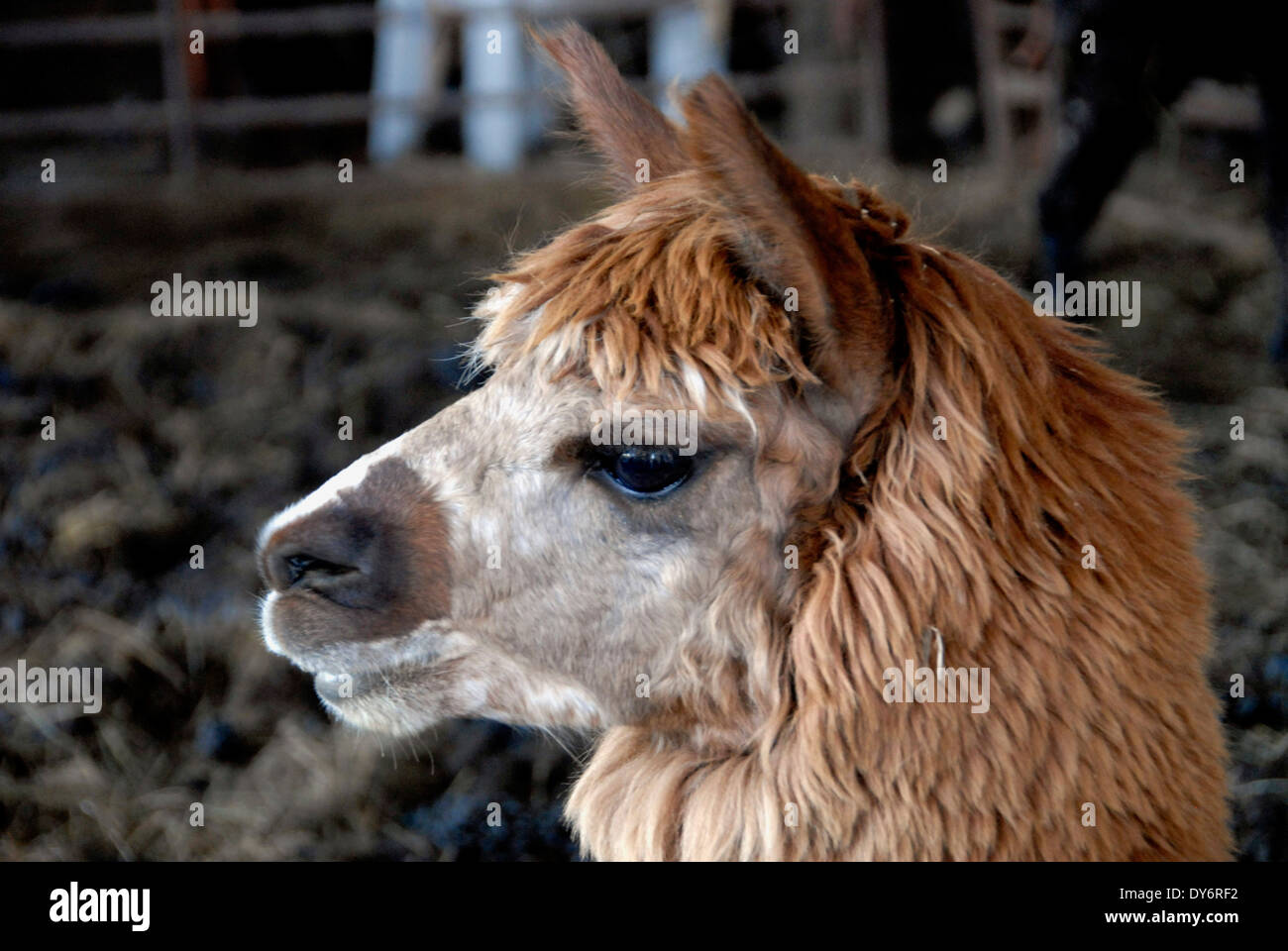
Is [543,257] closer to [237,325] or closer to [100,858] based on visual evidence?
[100,858]

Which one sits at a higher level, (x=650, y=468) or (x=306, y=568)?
(x=650, y=468)

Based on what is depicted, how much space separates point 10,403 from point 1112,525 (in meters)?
4.41

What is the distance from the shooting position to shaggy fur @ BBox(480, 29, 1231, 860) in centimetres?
173

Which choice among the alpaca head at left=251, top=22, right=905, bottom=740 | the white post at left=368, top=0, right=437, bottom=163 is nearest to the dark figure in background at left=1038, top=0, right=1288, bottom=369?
the alpaca head at left=251, top=22, right=905, bottom=740

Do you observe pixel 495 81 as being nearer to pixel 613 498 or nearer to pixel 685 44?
pixel 685 44

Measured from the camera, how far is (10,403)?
488cm

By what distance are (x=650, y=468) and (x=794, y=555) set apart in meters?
0.25

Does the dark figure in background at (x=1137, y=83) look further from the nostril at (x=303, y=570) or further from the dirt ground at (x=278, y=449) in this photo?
the nostril at (x=303, y=570)

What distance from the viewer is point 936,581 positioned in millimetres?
1747

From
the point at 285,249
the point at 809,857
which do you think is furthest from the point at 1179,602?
the point at 285,249

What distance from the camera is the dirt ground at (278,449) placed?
3.30m

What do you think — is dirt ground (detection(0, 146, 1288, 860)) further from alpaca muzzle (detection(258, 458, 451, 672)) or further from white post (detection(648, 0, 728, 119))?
white post (detection(648, 0, 728, 119))

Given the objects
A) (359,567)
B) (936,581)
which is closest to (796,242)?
(936,581)
